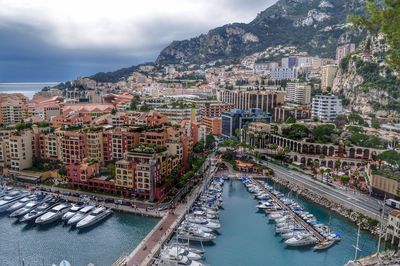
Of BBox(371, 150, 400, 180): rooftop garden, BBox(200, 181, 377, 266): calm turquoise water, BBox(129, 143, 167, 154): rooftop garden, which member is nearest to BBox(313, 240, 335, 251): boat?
BBox(200, 181, 377, 266): calm turquoise water

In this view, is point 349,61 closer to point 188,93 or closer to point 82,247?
point 188,93

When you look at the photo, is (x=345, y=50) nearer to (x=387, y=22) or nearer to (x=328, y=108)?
(x=328, y=108)

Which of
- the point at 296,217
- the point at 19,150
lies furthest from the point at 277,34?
the point at 296,217

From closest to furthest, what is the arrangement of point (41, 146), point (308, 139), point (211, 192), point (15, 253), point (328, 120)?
point (15, 253), point (211, 192), point (41, 146), point (308, 139), point (328, 120)

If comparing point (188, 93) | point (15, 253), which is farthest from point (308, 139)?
point (188, 93)

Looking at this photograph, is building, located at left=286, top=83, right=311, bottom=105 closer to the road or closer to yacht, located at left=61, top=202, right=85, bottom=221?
the road

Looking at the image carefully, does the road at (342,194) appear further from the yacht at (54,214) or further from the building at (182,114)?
the yacht at (54,214)

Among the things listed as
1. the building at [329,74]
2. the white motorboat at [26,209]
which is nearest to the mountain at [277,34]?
the building at [329,74]
